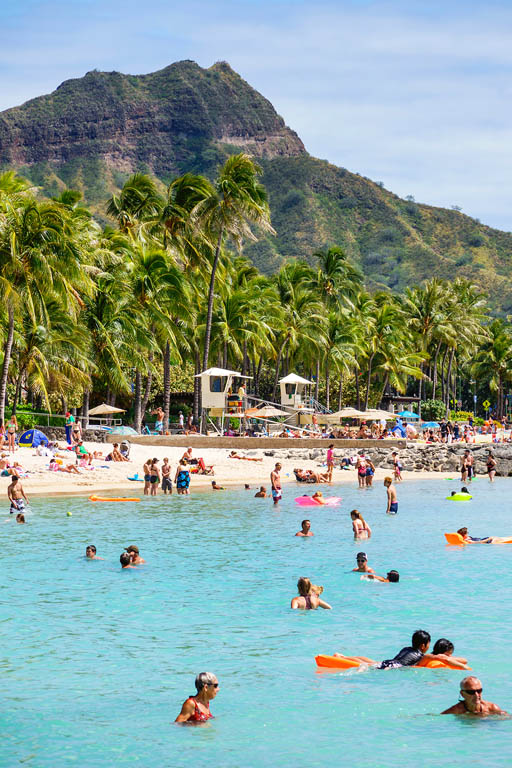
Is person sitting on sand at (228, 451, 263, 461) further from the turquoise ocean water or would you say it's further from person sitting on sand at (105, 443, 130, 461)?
the turquoise ocean water

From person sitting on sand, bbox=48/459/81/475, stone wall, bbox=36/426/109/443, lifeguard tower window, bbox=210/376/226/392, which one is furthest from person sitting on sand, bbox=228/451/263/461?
person sitting on sand, bbox=48/459/81/475

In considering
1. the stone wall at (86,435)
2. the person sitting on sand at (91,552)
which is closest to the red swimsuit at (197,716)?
the person sitting on sand at (91,552)

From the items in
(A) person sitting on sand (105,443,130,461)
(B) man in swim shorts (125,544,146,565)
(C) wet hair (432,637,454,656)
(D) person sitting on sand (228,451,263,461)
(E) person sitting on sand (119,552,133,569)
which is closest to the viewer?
(C) wet hair (432,637,454,656)

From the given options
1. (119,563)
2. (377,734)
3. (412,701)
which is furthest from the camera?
(119,563)

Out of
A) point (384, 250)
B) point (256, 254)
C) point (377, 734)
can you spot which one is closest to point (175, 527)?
point (377, 734)

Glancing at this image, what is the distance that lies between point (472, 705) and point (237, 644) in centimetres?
407

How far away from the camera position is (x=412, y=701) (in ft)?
33.5

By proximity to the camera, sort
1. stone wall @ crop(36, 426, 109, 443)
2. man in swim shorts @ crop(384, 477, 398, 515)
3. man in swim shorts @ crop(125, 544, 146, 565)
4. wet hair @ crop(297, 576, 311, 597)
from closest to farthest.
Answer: wet hair @ crop(297, 576, 311, 597) → man in swim shorts @ crop(125, 544, 146, 565) → man in swim shorts @ crop(384, 477, 398, 515) → stone wall @ crop(36, 426, 109, 443)

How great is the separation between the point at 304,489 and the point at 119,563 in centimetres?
1777

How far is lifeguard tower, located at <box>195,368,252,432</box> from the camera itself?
4588cm

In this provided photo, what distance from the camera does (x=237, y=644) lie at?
1238 centimetres

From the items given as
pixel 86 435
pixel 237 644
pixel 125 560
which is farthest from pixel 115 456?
pixel 237 644

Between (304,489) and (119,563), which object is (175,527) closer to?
(119,563)

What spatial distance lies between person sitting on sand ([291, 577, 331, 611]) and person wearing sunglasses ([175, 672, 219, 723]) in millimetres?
5104
